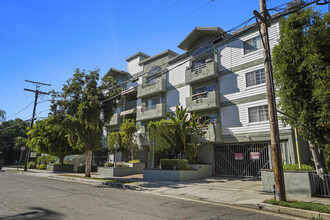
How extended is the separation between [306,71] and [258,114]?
31.7 feet

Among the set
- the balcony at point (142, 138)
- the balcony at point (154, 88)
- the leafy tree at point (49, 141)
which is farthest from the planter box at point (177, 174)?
the leafy tree at point (49, 141)

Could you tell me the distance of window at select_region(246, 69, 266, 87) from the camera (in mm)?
18609

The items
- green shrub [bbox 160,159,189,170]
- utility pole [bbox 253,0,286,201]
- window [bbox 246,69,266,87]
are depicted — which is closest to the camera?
utility pole [bbox 253,0,286,201]

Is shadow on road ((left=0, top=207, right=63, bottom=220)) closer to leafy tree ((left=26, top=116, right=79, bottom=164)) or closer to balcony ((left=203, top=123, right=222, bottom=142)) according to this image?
balcony ((left=203, top=123, right=222, bottom=142))

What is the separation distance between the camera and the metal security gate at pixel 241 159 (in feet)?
60.5

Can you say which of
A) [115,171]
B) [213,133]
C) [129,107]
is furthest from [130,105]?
[213,133]

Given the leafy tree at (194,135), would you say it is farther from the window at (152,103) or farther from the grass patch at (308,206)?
the grass patch at (308,206)

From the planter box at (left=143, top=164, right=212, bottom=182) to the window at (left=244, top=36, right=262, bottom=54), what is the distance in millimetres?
11141

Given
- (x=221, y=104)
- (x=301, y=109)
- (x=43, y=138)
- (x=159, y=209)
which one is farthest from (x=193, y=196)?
(x=43, y=138)

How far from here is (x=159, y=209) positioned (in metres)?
7.62

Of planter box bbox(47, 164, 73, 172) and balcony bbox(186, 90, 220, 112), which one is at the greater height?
balcony bbox(186, 90, 220, 112)

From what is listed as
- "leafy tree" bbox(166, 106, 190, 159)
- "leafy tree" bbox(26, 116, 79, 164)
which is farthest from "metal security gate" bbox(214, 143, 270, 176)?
"leafy tree" bbox(26, 116, 79, 164)

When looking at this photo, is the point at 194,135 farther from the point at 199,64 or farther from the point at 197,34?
the point at 197,34

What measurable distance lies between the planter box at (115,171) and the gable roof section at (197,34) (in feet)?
47.4
